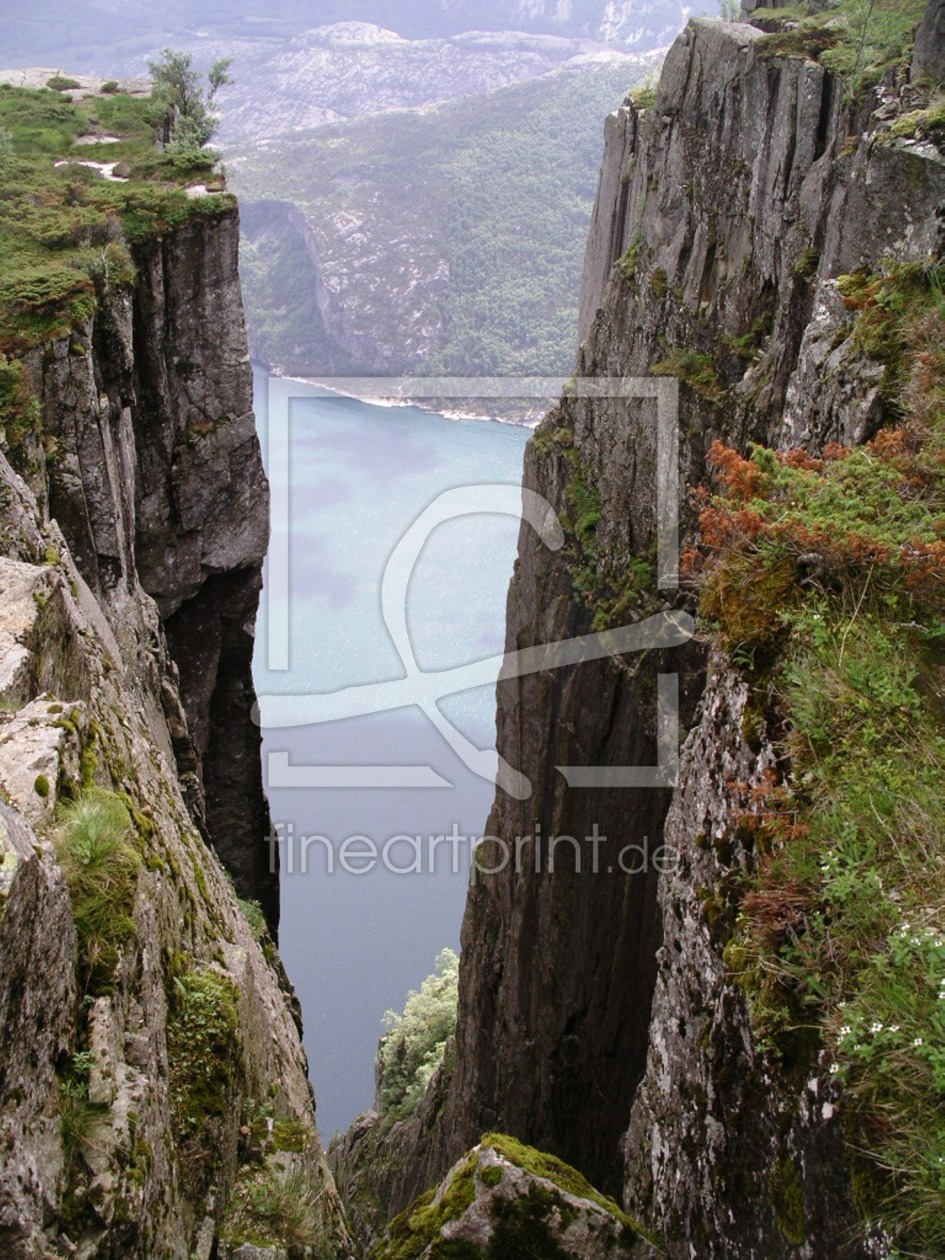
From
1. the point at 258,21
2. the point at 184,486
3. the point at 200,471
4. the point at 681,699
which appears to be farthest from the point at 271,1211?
the point at 258,21

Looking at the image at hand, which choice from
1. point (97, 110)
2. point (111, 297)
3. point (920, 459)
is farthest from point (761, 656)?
point (97, 110)

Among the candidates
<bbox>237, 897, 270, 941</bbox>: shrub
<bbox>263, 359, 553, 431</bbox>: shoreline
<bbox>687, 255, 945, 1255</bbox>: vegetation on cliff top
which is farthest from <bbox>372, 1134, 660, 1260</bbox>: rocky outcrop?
<bbox>263, 359, 553, 431</bbox>: shoreline

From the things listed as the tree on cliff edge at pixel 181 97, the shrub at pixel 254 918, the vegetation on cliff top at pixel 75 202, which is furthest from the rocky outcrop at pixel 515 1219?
Result: the tree on cliff edge at pixel 181 97

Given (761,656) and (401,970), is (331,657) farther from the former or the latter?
(761,656)

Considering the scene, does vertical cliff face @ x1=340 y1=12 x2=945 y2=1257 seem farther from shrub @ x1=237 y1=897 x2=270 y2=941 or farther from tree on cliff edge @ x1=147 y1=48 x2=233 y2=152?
tree on cliff edge @ x1=147 y1=48 x2=233 y2=152

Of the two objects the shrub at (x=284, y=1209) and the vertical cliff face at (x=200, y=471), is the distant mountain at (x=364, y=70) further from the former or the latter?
the shrub at (x=284, y=1209)

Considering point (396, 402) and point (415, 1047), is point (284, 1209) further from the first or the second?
point (396, 402)
